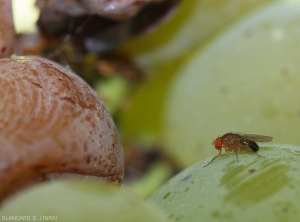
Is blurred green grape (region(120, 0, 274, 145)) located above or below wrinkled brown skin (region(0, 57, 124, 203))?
above

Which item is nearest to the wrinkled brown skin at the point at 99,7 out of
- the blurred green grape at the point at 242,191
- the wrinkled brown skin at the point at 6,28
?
the wrinkled brown skin at the point at 6,28

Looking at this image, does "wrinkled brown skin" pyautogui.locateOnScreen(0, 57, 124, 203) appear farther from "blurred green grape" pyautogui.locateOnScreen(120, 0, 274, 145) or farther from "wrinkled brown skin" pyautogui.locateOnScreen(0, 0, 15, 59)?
"blurred green grape" pyautogui.locateOnScreen(120, 0, 274, 145)

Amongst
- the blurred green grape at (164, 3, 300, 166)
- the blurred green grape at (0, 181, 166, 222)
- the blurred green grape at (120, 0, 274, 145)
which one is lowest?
the blurred green grape at (0, 181, 166, 222)

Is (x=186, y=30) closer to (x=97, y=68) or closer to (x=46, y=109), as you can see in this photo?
(x=97, y=68)

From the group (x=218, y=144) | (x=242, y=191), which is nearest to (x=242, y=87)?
(x=218, y=144)

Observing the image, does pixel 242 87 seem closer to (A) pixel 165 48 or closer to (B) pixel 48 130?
(A) pixel 165 48

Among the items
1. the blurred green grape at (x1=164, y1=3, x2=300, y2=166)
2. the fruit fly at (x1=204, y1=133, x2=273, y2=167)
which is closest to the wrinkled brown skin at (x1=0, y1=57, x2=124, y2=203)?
the fruit fly at (x1=204, y1=133, x2=273, y2=167)
